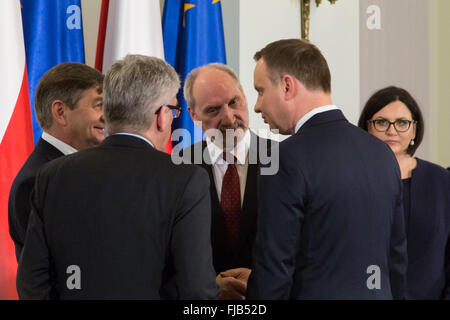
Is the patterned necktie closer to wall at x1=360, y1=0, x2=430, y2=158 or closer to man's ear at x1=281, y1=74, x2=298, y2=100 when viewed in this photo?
man's ear at x1=281, y1=74, x2=298, y2=100

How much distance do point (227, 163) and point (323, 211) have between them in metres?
0.87

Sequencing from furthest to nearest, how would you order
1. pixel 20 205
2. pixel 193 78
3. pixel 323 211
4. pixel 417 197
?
pixel 193 78, pixel 417 197, pixel 20 205, pixel 323 211

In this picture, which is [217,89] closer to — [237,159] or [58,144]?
[237,159]

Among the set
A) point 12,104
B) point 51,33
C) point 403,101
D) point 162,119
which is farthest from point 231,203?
point 51,33

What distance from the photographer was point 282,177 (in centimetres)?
180

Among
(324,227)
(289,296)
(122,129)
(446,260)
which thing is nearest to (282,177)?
(324,227)

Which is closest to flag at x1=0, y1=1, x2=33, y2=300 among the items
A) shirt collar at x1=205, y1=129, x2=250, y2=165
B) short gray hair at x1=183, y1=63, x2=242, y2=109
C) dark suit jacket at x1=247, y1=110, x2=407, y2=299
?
short gray hair at x1=183, y1=63, x2=242, y2=109

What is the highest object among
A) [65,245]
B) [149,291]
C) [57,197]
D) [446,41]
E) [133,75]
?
[446,41]

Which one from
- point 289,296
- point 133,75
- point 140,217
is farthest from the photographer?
point 289,296

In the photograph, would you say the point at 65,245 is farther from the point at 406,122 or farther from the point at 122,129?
the point at 406,122

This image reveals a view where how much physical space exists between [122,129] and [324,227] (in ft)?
2.37

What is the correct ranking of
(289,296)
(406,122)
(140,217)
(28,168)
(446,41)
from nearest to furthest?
(140,217), (289,296), (28,168), (406,122), (446,41)

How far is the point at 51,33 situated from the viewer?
Answer: 320 cm

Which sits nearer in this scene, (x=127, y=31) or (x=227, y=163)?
(x=227, y=163)
